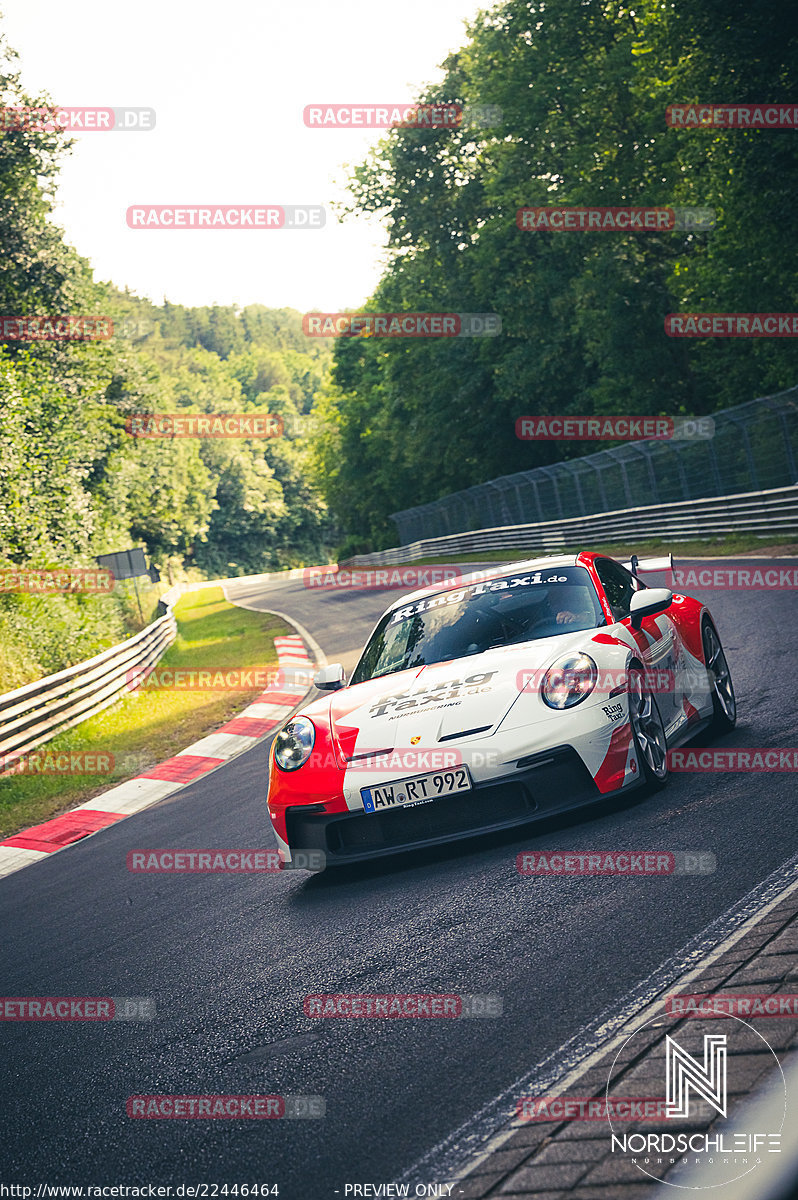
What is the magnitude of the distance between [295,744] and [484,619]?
1.44m

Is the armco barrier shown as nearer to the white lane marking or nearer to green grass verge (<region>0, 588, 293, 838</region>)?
green grass verge (<region>0, 588, 293, 838</region>)

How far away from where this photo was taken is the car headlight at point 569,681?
17.5 ft

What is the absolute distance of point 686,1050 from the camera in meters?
2.78

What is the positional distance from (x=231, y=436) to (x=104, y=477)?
235 feet

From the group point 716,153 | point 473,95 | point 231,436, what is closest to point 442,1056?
point 716,153

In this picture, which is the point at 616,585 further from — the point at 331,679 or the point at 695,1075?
the point at 695,1075

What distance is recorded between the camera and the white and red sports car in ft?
16.8

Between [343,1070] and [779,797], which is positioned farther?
[779,797]

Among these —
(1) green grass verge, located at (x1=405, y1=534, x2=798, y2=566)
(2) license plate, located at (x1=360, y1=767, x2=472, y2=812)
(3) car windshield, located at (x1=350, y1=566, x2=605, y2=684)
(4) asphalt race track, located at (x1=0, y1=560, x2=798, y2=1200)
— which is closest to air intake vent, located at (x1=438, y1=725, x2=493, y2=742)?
(2) license plate, located at (x1=360, y1=767, x2=472, y2=812)

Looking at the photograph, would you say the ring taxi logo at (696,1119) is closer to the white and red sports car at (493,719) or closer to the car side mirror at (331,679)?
the white and red sports car at (493,719)

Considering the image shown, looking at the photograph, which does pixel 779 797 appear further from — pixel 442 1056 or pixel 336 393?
pixel 336 393

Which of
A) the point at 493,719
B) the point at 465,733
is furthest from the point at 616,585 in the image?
the point at 465,733

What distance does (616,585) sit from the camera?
6918 millimetres

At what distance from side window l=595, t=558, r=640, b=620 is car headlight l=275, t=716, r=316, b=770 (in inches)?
72.8
